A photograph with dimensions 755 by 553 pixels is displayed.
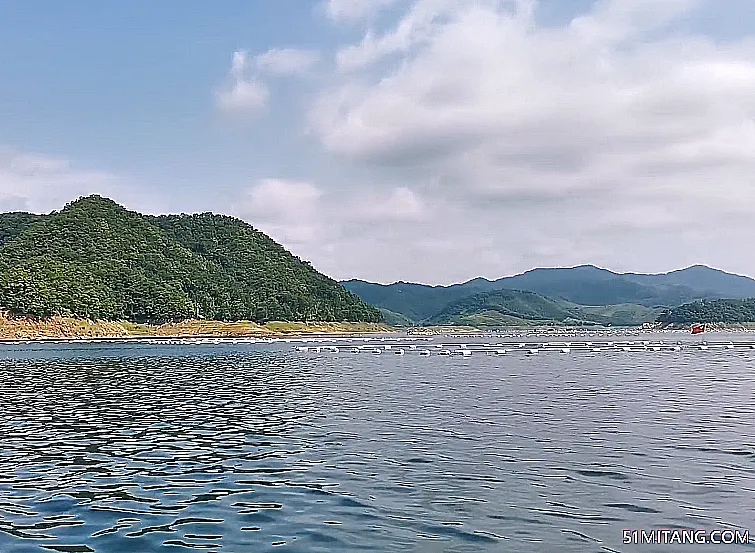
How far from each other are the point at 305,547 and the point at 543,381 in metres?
53.0

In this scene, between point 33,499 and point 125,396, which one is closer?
point 33,499

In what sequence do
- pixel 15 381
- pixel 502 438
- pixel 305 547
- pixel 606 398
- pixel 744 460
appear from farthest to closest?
pixel 15 381 < pixel 606 398 < pixel 502 438 < pixel 744 460 < pixel 305 547

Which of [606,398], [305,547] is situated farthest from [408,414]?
[305,547]

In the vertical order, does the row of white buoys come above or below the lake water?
above

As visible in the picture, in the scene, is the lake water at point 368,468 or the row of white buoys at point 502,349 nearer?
the lake water at point 368,468

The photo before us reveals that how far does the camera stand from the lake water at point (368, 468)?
19.0 meters

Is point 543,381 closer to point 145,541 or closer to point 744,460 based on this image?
point 744,460

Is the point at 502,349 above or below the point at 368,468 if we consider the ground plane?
above

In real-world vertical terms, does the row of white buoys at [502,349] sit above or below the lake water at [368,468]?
above

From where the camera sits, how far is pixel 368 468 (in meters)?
26.9

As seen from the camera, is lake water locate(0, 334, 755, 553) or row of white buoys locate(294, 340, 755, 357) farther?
row of white buoys locate(294, 340, 755, 357)

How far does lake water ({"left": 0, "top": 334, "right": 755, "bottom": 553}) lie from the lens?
19.0 m

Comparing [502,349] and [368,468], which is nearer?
[368,468]

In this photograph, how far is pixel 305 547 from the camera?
58.3 ft
